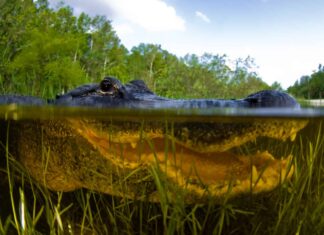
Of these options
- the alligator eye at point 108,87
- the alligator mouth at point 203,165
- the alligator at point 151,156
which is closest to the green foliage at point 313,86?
the alligator eye at point 108,87

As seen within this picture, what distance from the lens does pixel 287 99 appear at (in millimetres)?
4516

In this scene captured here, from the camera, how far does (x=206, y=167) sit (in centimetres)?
339

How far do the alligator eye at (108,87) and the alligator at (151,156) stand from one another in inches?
40.6

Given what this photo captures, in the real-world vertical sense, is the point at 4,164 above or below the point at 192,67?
below

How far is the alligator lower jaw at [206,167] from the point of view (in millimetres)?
3020

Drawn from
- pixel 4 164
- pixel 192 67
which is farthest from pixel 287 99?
pixel 192 67

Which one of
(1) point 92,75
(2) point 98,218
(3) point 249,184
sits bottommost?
(2) point 98,218

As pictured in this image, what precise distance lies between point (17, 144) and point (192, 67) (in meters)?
15.8

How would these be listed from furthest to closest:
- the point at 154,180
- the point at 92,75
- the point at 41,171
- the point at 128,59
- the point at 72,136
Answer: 1. the point at 128,59
2. the point at 92,75
3. the point at 72,136
4. the point at 41,171
5. the point at 154,180

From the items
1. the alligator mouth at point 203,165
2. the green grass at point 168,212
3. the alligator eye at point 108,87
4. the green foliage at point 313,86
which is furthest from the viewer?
the green foliage at point 313,86

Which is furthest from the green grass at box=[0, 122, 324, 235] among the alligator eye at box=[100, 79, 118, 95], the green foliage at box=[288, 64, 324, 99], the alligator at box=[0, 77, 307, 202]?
the green foliage at box=[288, 64, 324, 99]

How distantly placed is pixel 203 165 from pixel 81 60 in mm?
17357

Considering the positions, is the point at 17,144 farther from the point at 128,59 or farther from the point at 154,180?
the point at 128,59

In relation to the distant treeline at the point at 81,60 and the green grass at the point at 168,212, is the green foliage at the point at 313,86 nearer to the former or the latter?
the distant treeline at the point at 81,60
